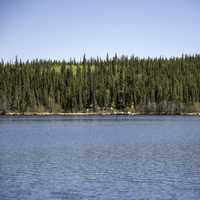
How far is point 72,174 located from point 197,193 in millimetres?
10396

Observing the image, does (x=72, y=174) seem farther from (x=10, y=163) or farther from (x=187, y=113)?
(x=187, y=113)

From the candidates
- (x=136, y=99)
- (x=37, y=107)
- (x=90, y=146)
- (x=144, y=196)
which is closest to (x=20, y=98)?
(x=37, y=107)

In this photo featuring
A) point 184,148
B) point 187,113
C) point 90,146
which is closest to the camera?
point 184,148

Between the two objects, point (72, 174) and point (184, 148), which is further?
point (184, 148)

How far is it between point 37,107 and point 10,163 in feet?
481

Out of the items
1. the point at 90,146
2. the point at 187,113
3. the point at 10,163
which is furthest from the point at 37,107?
the point at 10,163

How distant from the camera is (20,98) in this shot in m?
193

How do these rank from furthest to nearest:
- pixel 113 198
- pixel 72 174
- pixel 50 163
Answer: pixel 50 163
pixel 72 174
pixel 113 198

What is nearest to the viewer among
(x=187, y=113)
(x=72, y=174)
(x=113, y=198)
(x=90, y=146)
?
(x=113, y=198)

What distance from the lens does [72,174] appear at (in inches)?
1538

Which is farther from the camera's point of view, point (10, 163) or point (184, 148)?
point (184, 148)

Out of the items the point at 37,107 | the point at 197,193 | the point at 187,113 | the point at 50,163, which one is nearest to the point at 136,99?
the point at 187,113

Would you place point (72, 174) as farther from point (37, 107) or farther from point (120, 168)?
point (37, 107)

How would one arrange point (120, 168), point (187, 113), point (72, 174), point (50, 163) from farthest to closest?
point (187, 113) → point (50, 163) → point (120, 168) → point (72, 174)
